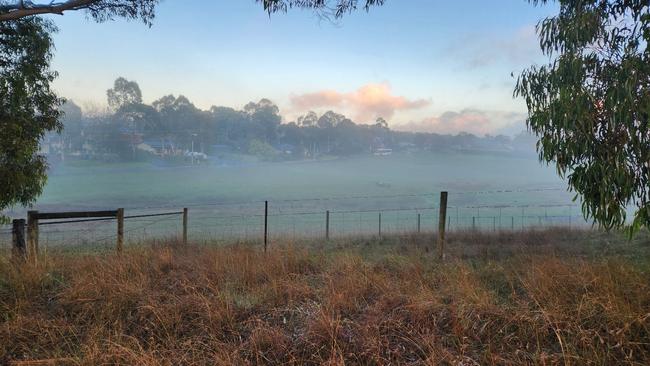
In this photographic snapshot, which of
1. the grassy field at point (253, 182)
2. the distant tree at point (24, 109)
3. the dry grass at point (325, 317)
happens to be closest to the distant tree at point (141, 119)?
the grassy field at point (253, 182)

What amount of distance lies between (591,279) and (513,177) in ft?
471

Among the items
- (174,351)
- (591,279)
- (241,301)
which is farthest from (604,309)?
(174,351)

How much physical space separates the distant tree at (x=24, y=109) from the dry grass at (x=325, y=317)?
8.63 feet

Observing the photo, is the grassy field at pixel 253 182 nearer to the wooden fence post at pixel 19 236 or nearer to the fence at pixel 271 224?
the fence at pixel 271 224

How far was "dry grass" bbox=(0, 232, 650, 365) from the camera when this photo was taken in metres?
3.51

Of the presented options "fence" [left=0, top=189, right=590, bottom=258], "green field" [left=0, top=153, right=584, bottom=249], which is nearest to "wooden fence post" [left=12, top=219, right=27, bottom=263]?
"fence" [left=0, top=189, right=590, bottom=258]

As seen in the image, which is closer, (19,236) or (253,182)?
(19,236)

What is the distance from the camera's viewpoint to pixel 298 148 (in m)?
142

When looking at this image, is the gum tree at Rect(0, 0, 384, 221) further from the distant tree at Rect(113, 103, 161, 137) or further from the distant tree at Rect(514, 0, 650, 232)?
the distant tree at Rect(113, 103, 161, 137)

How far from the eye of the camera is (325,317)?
155 inches

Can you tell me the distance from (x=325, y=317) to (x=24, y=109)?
7637 mm

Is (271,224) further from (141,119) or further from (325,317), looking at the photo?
(141,119)

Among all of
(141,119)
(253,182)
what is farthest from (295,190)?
(141,119)

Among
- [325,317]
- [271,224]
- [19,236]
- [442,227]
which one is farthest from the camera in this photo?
[271,224]
